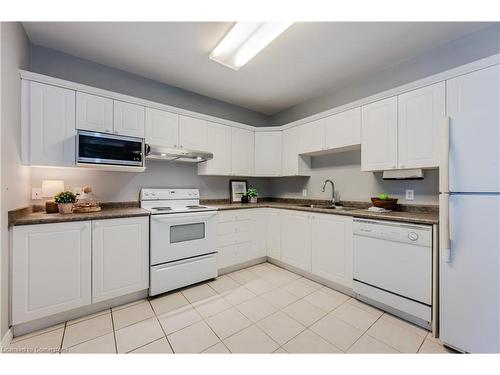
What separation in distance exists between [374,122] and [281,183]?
6.18 ft

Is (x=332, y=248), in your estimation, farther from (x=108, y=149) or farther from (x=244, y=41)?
(x=108, y=149)

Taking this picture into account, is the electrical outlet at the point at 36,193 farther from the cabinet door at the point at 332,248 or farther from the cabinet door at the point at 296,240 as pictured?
the cabinet door at the point at 332,248

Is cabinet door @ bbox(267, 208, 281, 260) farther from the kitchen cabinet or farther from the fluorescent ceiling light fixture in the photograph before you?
the fluorescent ceiling light fixture

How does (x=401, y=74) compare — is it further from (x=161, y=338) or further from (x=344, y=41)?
(x=161, y=338)

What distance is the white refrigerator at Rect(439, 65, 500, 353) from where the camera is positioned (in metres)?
1.30

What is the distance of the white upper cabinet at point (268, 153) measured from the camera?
11.4 feet

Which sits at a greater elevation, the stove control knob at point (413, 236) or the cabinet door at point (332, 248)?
the stove control knob at point (413, 236)

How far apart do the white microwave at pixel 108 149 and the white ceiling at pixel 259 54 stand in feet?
3.14

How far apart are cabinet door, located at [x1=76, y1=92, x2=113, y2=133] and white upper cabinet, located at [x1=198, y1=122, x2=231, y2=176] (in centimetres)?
122

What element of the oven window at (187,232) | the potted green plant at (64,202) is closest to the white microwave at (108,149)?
the potted green plant at (64,202)

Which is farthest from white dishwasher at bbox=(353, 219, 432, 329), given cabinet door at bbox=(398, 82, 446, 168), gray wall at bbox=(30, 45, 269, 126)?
gray wall at bbox=(30, 45, 269, 126)

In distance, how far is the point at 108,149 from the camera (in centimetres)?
209

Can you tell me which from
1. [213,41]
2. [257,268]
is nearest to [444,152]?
[213,41]

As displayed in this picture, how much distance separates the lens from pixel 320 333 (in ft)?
5.38
